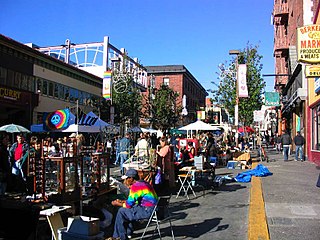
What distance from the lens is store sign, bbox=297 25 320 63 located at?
37.7 feet

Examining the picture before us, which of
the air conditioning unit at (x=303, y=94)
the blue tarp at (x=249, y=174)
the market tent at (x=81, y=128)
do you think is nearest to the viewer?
the blue tarp at (x=249, y=174)

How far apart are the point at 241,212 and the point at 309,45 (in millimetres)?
6647

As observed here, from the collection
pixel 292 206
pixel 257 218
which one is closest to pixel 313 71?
pixel 292 206

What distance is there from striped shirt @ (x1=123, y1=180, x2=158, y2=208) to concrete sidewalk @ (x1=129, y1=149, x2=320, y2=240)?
79 centimetres

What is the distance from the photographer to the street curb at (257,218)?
18.9 ft

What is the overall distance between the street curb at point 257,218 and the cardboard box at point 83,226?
8.14 ft

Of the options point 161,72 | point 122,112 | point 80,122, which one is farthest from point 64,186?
point 161,72

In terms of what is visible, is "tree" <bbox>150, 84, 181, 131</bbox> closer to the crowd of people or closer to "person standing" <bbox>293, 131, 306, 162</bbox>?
"person standing" <bbox>293, 131, 306, 162</bbox>

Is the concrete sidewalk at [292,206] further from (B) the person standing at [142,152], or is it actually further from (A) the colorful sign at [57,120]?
(A) the colorful sign at [57,120]

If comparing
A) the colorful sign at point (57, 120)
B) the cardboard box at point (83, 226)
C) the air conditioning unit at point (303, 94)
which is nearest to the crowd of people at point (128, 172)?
the colorful sign at point (57, 120)

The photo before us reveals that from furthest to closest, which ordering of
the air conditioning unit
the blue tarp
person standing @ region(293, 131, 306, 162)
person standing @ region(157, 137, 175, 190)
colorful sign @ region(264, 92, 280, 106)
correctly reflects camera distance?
colorful sign @ region(264, 92, 280, 106), the air conditioning unit, person standing @ region(293, 131, 306, 162), the blue tarp, person standing @ region(157, 137, 175, 190)

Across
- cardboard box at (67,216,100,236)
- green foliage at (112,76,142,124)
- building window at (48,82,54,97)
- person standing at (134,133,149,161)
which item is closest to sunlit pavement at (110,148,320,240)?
cardboard box at (67,216,100,236)

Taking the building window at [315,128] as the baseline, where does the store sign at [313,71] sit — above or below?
above

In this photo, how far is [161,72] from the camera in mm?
63594
